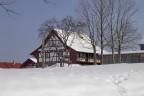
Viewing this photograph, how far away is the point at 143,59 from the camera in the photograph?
181ft

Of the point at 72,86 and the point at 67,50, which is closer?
the point at 72,86

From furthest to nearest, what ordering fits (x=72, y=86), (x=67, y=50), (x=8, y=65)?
(x=8, y=65) < (x=67, y=50) < (x=72, y=86)

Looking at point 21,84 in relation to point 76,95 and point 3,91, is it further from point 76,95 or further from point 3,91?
point 76,95

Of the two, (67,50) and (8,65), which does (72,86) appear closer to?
(67,50)

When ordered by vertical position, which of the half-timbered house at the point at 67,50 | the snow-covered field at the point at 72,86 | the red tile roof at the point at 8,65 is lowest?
the snow-covered field at the point at 72,86

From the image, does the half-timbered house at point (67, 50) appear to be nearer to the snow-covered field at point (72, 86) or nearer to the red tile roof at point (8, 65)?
the red tile roof at point (8, 65)

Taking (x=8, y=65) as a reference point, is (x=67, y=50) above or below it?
above

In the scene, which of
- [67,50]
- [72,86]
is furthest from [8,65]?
[72,86]

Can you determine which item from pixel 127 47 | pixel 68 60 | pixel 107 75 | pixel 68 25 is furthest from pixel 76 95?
pixel 68 60

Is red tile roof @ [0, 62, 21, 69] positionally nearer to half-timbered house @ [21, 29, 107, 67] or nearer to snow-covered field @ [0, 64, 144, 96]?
half-timbered house @ [21, 29, 107, 67]

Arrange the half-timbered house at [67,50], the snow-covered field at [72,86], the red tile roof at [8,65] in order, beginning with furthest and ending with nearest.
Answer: the red tile roof at [8,65] < the half-timbered house at [67,50] < the snow-covered field at [72,86]

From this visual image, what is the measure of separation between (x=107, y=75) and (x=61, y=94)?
2.07m

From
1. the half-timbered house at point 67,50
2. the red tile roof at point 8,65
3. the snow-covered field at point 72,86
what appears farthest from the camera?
the red tile roof at point 8,65

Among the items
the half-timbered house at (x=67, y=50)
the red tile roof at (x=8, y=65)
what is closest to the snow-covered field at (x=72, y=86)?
the half-timbered house at (x=67, y=50)
